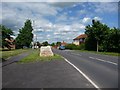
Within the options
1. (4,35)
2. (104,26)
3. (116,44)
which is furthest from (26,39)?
(116,44)

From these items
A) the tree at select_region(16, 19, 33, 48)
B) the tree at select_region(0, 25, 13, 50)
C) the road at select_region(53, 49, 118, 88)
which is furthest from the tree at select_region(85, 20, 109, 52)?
the tree at select_region(16, 19, 33, 48)

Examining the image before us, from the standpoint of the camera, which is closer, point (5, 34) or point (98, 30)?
point (98, 30)

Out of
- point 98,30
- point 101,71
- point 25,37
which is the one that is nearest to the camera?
point 101,71

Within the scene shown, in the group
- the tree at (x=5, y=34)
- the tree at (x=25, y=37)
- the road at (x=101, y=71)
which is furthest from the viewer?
the tree at (x=25, y=37)

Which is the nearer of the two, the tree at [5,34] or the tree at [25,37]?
the tree at [5,34]

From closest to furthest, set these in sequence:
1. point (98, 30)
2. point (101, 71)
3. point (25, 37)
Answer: point (101, 71) < point (98, 30) < point (25, 37)

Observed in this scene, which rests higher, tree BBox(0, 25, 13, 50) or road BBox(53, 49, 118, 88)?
tree BBox(0, 25, 13, 50)

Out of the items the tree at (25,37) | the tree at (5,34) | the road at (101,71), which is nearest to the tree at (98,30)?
the tree at (5,34)

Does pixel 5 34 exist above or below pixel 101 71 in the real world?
above

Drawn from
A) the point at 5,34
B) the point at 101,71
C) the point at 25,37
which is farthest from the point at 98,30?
the point at 25,37

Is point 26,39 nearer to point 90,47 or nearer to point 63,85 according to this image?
point 90,47

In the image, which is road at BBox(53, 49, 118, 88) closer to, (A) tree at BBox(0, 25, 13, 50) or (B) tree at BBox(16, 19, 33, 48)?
(A) tree at BBox(0, 25, 13, 50)

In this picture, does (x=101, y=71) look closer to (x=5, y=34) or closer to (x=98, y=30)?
(x=98, y=30)

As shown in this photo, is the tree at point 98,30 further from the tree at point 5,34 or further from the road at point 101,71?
the road at point 101,71
